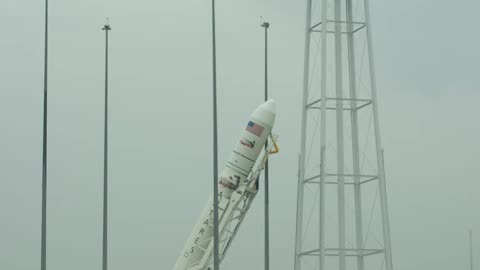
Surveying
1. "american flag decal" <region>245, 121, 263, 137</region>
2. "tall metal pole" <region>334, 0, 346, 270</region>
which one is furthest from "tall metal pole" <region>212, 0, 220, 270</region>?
"tall metal pole" <region>334, 0, 346, 270</region>

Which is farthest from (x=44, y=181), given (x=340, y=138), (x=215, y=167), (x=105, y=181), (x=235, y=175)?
(x=340, y=138)

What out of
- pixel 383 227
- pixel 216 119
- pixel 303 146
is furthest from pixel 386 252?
pixel 216 119

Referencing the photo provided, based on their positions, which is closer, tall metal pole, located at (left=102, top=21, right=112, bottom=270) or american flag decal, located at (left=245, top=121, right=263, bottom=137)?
tall metal pole, located at (left=102, top=21, right=112, bottom=270)

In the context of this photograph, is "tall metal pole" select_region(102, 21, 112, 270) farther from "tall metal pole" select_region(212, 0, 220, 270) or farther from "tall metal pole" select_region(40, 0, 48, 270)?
"tall metal pole" select_region(212, 0, 220, 270)

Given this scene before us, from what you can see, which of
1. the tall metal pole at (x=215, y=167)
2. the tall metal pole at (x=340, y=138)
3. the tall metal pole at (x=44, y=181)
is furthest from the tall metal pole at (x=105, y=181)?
the tall metal pole at (x=340, y=138)

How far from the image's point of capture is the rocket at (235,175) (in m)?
47.2

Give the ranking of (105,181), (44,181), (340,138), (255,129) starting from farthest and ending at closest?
(340,138), (255,129), (105,181), (44,181)

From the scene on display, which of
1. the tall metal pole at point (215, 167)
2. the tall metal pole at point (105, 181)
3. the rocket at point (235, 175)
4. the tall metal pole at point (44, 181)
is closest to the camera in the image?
the tall metal pole at point (215, 167)

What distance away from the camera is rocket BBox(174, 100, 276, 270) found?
4719cm

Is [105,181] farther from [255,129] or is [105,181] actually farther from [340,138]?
[340,138]

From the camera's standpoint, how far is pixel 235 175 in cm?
4756

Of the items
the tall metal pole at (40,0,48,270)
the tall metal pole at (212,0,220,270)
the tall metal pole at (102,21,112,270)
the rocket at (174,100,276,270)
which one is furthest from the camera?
the rocket at (174,100,276,270)

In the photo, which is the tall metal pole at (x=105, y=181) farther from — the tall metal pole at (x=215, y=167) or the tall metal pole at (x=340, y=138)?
the tall metal pole at (x=340, y=138)

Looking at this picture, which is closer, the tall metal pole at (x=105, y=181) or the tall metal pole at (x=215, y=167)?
the tall metal pole at (x=215, y=167)
